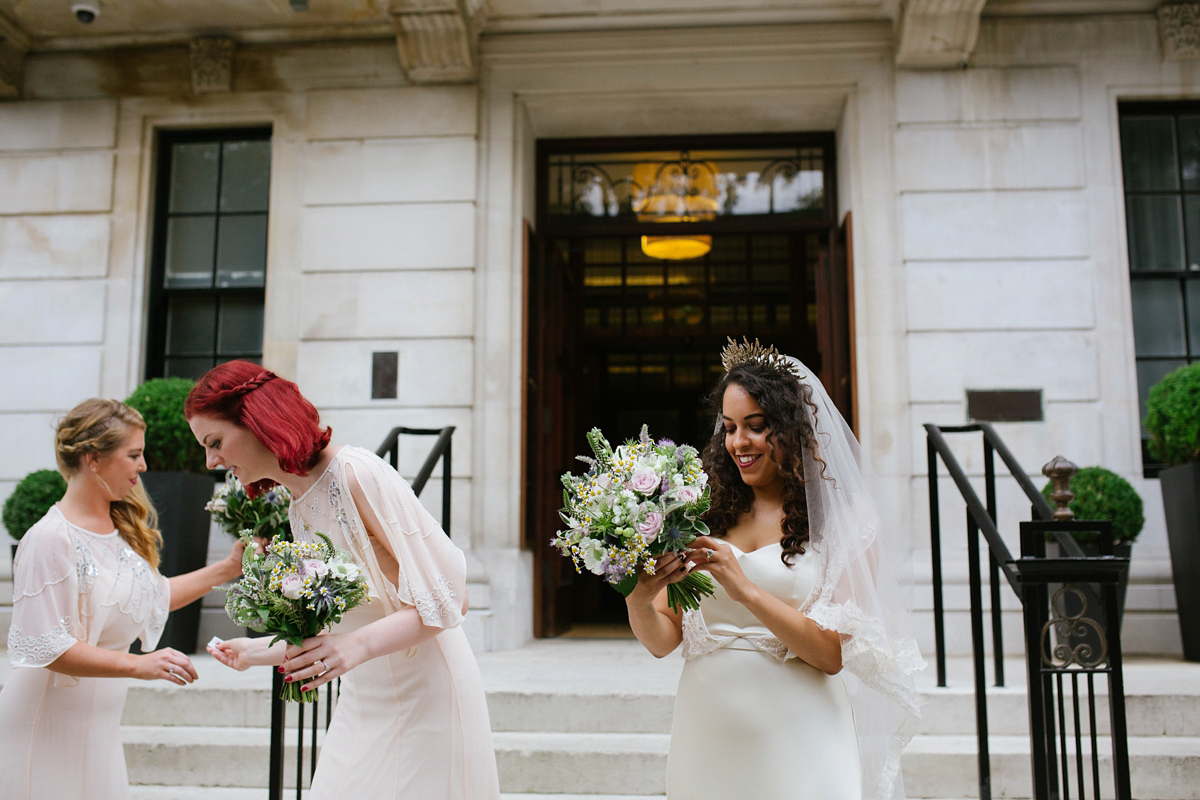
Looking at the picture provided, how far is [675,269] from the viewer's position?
10406mm

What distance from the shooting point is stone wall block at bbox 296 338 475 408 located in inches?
260

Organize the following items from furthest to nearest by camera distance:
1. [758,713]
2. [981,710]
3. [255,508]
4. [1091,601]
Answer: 1. [1091,601]
2. [981,710]
3. [255,508]
4. [758,713]

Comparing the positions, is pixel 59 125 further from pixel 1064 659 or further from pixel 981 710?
pixel 1064 659

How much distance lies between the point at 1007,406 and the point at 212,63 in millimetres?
6076

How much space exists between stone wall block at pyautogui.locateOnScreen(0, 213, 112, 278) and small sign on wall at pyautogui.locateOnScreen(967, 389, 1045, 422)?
6166 mm

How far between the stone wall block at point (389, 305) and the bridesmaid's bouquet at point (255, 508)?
320 centimetres

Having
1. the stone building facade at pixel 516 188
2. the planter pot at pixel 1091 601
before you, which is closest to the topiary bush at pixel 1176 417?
the stone building facade at pixel 516 188

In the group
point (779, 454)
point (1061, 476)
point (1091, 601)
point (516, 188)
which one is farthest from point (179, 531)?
point (1091, 601)

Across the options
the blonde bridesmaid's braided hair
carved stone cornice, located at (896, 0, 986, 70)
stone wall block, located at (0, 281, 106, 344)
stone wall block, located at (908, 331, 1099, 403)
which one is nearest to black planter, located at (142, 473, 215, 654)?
stone wall block, located at (0, 281, 106, 344)

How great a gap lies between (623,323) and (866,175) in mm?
4071

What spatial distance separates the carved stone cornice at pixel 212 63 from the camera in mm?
→ 7090

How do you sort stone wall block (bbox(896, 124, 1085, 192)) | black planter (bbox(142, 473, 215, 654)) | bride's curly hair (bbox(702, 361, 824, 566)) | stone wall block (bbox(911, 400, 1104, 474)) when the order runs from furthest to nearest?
stone wall block (bbox(896, 124, 1085, 192)) → stone wall block (bbox(911, 400, 1104, 474)) → black planter (bbox(142, 473, 215, 654)) → bride's curly hair (bbox(702, 361, 824, 566))

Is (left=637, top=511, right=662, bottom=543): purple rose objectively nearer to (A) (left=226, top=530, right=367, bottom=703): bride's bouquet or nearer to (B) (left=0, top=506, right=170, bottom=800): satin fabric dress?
(A) (left=226, top=530, right=367, bottom=703): bride's bouquet

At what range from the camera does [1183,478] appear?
5781 millimetres
